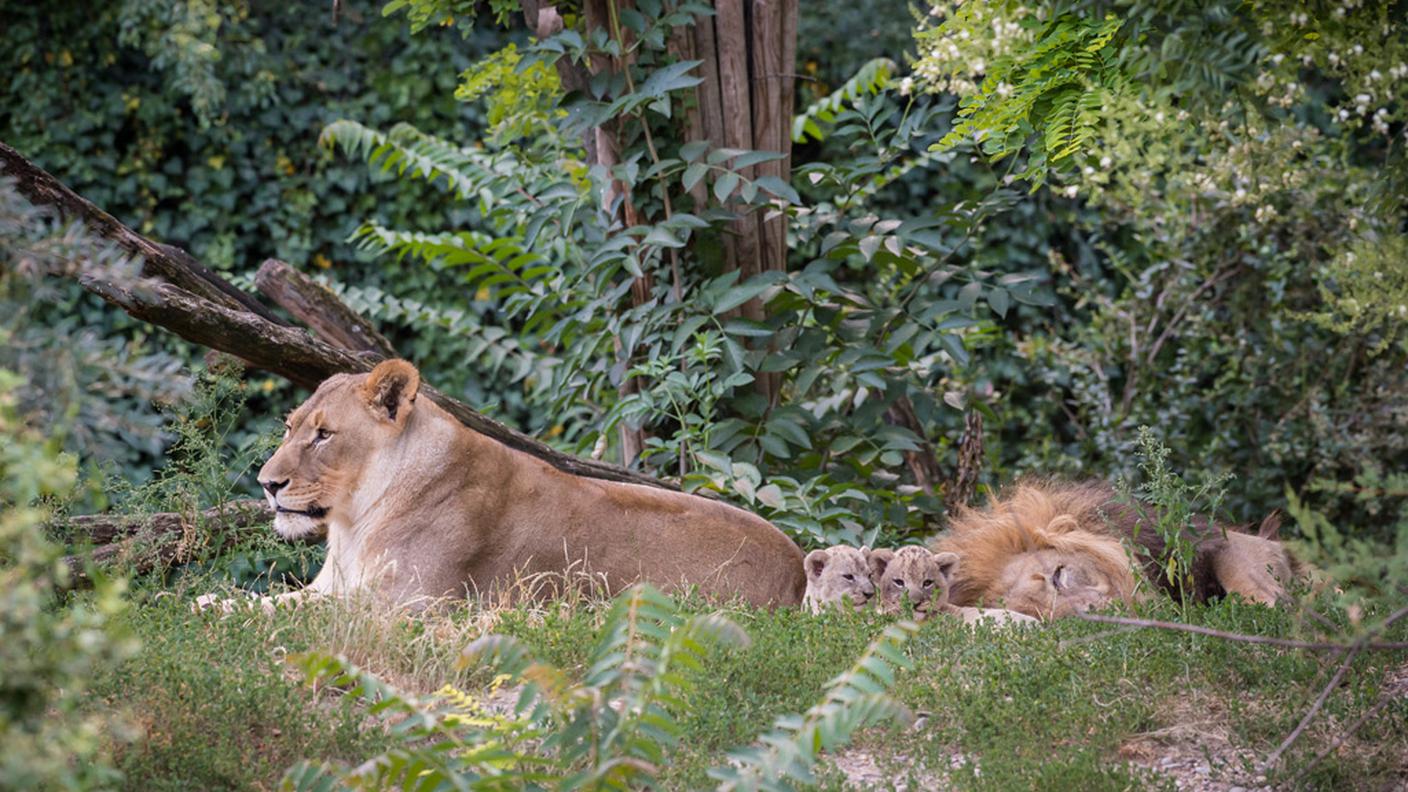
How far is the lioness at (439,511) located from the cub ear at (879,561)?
0.54m

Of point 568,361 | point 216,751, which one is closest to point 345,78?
point 568,361

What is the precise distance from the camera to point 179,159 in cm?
1070

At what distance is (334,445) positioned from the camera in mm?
5598

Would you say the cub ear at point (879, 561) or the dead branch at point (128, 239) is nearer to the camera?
the dead branch at point (128, 239)

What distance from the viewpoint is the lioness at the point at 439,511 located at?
5582 mm

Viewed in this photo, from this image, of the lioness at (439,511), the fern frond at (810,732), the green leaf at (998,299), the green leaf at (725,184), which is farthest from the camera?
the green leaf at (998,299)

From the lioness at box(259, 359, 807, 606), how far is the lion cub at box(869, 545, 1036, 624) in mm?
579

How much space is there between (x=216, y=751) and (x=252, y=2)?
27.0 ft

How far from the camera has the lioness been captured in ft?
18.3

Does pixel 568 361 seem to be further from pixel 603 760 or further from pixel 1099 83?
pixel 603 760

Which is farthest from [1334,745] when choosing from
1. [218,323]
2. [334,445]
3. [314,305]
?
[314,305]

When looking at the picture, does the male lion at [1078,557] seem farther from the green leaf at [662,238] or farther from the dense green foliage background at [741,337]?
the green leaf at [662,238]

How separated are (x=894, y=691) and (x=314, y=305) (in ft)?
11.5

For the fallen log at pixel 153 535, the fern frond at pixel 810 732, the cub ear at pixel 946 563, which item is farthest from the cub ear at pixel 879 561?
the fallen log at pixel 153 535
